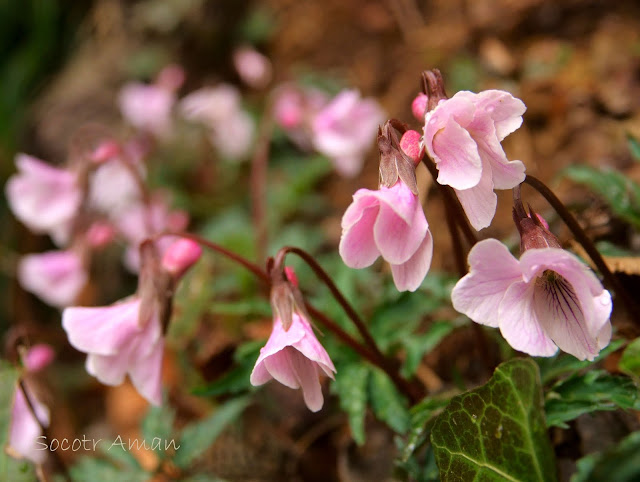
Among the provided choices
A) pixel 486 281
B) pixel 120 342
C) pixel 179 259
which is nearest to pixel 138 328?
pixel 120 342

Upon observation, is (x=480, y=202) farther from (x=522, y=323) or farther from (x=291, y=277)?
(x=291, y=277)

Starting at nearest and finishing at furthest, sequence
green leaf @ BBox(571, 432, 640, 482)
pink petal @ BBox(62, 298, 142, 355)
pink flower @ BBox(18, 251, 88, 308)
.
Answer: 1. green leaf @ BBox(571, 432, 640, 482)
2. pink petal @ BBox(62, 298, 142, 355)
3. pink flower @ BBox(18, 251, 88, 308)

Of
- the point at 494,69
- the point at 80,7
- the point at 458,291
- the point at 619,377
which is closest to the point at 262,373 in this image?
the point at 458,291

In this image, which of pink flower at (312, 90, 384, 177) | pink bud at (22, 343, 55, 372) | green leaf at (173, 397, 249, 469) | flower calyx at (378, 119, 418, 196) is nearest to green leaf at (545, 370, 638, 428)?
flower calyx at (378, 119, 418, 196)

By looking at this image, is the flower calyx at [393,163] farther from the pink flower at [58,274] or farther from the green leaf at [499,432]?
the pink flower at [58,274]

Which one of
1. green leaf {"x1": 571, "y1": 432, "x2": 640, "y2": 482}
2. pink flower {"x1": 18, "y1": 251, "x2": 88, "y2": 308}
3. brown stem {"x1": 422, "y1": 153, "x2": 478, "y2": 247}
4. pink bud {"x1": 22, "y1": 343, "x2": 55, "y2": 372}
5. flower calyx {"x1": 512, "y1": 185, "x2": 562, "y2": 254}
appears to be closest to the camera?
green leaf {"x1": 571, "y1": 432, "x2": 640, "y2": 482}

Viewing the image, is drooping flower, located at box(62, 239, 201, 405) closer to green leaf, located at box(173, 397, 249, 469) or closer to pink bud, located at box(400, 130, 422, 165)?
green leaf, located at box(173, 397, 249, 469)
